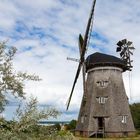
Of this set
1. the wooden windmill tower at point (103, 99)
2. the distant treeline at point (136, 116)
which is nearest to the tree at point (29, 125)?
the wooden windmill tower at point (103, 99)

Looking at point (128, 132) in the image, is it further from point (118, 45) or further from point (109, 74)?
point (118, 45)

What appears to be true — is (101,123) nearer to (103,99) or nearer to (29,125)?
(103,99)

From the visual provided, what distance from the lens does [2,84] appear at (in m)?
8.13

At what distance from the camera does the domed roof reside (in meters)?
45.3

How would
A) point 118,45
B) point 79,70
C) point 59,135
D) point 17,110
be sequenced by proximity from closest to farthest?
Answer: 1. point 17,110
2. point 59,135
3. point 79,70
4. point 118,45

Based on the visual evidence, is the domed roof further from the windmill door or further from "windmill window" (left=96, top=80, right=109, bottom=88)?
the windmill door

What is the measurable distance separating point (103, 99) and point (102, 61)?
4.85 meters

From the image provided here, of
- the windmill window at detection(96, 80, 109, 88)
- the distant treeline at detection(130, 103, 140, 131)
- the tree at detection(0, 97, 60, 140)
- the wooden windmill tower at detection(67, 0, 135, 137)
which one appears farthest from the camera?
the distant treeline at detection(130, 103, 140, 131)

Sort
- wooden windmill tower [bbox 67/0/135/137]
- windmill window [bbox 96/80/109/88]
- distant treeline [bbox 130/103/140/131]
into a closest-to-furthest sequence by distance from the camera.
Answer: wooden windmill tower [bbox 67/0/135/137], windmill window [bbox 96/80/109/88], distant treeline [bbox 130/103/140/131]

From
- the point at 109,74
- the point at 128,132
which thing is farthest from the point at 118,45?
the point at 128,132

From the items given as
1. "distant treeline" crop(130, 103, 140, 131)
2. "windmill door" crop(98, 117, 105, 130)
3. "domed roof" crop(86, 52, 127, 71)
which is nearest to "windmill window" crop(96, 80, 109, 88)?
"domed roof" crop(86, 52, 127, 71)

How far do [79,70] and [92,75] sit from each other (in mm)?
2589

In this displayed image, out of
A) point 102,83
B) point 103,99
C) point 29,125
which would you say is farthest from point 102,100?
point 29,125

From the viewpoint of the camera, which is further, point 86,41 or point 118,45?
point 118,45
